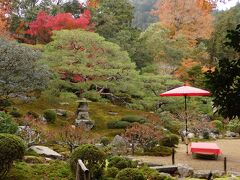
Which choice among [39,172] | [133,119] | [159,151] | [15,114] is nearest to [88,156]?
[39,172]

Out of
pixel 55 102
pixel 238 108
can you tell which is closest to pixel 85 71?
pixel 55 102

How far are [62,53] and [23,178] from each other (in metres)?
9.27

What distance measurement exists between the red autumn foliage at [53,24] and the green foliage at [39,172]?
1418 centimetres

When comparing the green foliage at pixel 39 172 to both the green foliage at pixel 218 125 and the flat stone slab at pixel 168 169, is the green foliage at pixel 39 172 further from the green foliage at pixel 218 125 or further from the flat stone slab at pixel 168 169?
the green foliage at pixel 218 125

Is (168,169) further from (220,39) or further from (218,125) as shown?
(220,39)

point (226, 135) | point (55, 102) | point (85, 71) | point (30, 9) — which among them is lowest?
point (226, 135)

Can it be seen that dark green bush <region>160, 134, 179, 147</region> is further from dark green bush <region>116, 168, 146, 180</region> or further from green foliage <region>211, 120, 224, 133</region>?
green foliage <region>211, 120, 224, 133</region>

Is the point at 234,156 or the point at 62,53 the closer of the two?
the point at 234,156

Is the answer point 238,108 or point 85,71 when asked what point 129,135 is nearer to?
point 85,71

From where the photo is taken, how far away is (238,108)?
464 cm

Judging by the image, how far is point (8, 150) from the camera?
27.9 feet

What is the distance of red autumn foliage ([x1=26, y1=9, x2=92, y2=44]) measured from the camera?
918 inches

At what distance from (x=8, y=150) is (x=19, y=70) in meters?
7.90

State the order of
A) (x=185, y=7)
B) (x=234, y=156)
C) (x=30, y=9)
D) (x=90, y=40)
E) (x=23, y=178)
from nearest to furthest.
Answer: (x=23, y=178), (x=234, y=156), (x=90, y=40), (x=30, y=9), (x=185, y=7)
